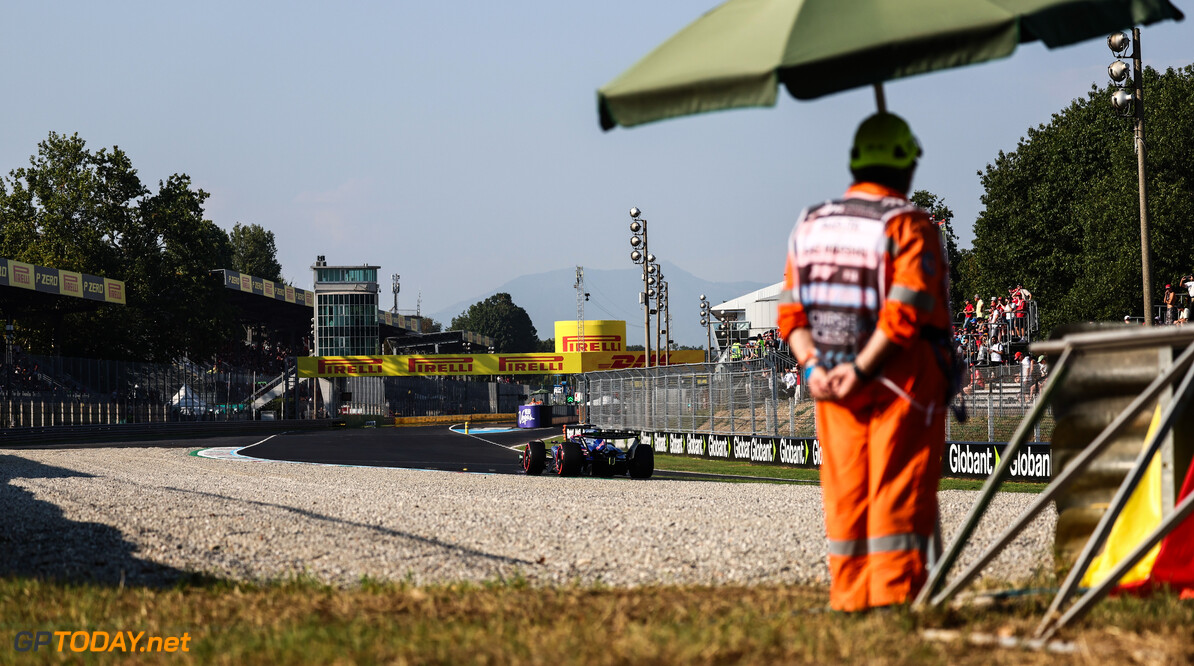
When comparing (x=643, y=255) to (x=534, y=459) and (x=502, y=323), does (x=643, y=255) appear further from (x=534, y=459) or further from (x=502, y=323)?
(x=502, y=323)

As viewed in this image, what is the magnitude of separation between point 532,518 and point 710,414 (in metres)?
18.7

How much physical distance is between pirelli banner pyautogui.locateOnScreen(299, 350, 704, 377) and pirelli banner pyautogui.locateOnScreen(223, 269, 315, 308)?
573 centimetres

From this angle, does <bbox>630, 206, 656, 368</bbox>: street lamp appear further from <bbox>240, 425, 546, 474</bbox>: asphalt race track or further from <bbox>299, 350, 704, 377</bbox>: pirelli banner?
<bbox>299, 350, 704, 377</bbox>: pirelli banner

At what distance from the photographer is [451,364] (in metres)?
66.1

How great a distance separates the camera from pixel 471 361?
65938 millimetres

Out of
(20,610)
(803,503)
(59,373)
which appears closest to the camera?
(20,610)

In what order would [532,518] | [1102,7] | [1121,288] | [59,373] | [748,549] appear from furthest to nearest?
[59,373] → [1121,288] → [532,518] → [748,549] → [1102,7]

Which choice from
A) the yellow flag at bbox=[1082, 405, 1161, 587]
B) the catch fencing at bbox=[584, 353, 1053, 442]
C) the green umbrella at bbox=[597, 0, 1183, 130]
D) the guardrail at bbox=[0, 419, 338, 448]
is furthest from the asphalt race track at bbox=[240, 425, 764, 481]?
the green umbrella at bbox=[597, 0, 1183, 130]

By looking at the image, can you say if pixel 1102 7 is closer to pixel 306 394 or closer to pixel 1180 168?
pixel 1180 168

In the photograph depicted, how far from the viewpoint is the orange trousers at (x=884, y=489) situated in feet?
11.6

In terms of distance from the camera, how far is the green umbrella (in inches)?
134

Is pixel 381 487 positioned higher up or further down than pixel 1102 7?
further down

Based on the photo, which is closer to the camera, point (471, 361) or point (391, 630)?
point (391, 630)

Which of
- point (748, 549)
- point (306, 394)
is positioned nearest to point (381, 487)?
point (748, 549)
